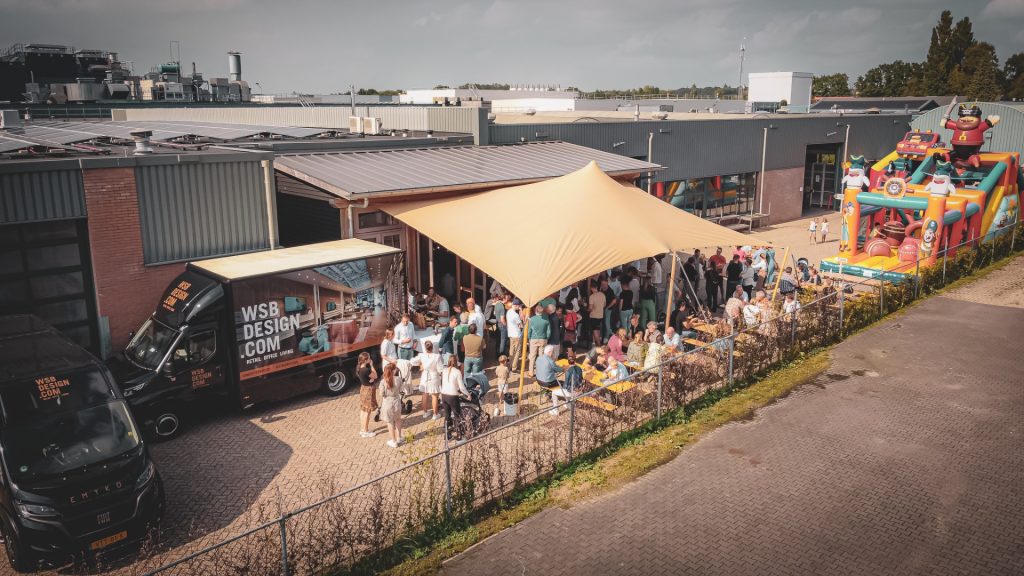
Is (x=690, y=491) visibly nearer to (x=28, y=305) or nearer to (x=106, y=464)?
(x=106, y=464)

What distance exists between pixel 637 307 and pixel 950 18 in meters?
88.2

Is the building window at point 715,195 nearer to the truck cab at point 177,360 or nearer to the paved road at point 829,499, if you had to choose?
the paved road at point 829,499

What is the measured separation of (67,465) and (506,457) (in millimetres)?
5664

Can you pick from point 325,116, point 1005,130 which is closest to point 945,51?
point 1005,130

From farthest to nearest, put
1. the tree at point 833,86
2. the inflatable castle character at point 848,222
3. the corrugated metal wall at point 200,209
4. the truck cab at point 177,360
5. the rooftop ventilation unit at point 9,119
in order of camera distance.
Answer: the tree at point 833,86 < the rooftop ventilation unit at point 9,119 < the inflatable castle character at point 848,222 < the corrugated metal wall at point 200,209 < the truck cab at point 177,360

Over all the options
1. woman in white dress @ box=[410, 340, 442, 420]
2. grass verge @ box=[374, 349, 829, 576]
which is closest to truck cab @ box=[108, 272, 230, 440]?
woman in white dress @ box=[410, 340, 442, 420]

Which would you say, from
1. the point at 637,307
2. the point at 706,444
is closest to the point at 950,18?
the point at 637,307

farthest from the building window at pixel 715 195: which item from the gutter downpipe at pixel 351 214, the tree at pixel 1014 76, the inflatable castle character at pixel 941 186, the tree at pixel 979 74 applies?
the tree at pixel 1014 76

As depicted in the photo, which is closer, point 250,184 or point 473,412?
point 473,412

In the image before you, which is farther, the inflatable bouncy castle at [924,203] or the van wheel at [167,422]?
the inflatable bouncy castle at [924,203]

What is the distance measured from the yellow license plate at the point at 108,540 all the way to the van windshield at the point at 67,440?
3.04ft

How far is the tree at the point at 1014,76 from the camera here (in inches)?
3556

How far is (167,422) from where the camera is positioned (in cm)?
1167

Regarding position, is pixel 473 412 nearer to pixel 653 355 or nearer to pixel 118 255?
pixel 653 355
